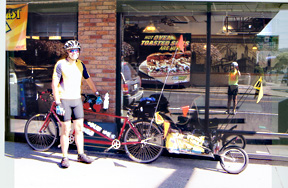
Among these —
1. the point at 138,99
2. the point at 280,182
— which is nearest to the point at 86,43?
the point at 138,99

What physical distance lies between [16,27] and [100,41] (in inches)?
78.1

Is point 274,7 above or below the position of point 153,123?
above

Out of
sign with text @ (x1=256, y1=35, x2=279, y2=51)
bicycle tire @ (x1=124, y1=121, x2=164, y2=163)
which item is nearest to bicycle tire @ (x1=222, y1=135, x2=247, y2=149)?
bicycle tire @ (x1=124, y1=121, x2=164, y2=163)

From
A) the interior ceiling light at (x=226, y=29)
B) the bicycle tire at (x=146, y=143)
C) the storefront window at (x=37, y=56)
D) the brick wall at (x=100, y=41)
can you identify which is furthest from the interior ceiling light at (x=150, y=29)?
the bicycle tire at (x=146, y=143)

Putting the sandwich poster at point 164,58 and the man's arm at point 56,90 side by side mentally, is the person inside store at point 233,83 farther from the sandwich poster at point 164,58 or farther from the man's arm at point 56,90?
the man's arm at point 56,90

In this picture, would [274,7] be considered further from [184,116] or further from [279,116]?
[184,116]

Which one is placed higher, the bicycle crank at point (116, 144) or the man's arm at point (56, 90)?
the man's arm at point (56, 90)

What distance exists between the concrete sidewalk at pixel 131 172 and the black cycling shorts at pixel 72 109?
0.85 metres

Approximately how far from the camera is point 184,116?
249 inches

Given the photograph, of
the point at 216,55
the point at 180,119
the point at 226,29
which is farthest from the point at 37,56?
the point at 226,29

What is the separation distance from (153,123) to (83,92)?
163 cm

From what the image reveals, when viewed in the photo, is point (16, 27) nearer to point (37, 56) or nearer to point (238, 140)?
point (37, 56)

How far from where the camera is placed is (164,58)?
6.32m

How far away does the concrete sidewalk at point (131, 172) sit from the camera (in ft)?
16.8
